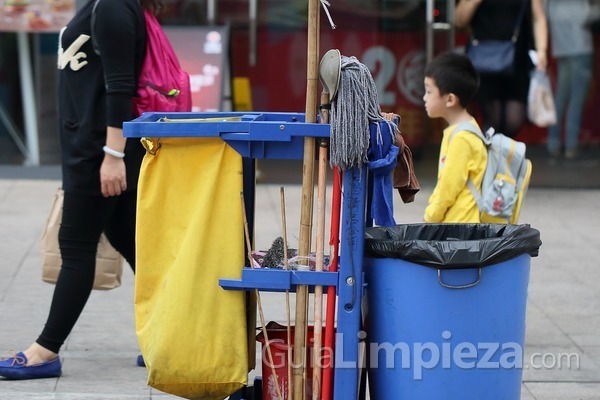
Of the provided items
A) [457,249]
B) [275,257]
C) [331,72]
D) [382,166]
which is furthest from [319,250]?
[331,72]

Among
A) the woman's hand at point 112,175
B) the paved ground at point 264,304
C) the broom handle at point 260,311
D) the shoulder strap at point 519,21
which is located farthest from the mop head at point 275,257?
the shoulder strap at point 519,21

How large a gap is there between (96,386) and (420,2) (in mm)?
6441

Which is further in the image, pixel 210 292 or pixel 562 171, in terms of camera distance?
pixel 562 171

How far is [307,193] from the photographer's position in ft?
12.0

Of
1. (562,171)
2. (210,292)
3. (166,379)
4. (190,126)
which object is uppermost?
A: (190,126)

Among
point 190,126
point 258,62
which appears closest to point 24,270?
point 190,126

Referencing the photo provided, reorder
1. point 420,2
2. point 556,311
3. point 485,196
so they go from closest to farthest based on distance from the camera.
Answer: point 485,196 → point 556,311 → point 420,2

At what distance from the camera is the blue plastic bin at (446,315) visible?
141 inches

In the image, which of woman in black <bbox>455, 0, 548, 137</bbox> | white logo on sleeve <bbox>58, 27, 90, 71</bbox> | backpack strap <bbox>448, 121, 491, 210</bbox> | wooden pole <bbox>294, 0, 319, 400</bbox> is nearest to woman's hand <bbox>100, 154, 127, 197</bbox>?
white logo on sleeve <bbox>58, 27, 90, 71</bbox>

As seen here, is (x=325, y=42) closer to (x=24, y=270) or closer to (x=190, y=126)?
(x=24, y=270)

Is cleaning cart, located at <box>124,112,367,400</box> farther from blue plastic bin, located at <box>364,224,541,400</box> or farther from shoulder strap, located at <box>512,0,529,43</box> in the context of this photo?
shoulder strap, located at <box>512,0,529,43</box>

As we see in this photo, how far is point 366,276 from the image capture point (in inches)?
147

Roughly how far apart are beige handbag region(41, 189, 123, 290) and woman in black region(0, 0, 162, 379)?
0.26 meters

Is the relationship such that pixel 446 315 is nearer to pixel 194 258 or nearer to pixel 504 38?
pixel 194 258
